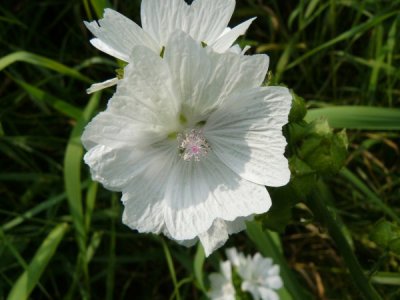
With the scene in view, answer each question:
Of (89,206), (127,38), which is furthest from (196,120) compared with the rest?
(89,206)

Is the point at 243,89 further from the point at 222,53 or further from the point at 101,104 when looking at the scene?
the point at 101,104

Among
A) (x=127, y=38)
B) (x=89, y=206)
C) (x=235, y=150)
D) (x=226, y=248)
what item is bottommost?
(x=226, y=248)

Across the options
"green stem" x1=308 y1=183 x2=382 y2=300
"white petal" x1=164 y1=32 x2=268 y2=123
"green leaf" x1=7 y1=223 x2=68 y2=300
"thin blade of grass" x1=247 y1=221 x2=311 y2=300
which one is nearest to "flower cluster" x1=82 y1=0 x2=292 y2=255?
"white petal" x1=164 y1=32 x2=268 y2=123

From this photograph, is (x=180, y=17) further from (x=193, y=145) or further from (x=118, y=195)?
(x=118, y=195)

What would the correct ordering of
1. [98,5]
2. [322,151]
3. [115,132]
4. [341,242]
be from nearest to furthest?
[115,132]
[322,151]
[341,242]
[98,5]

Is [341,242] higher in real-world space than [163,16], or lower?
lower

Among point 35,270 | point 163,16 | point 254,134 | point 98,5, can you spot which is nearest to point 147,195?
point 254,134
